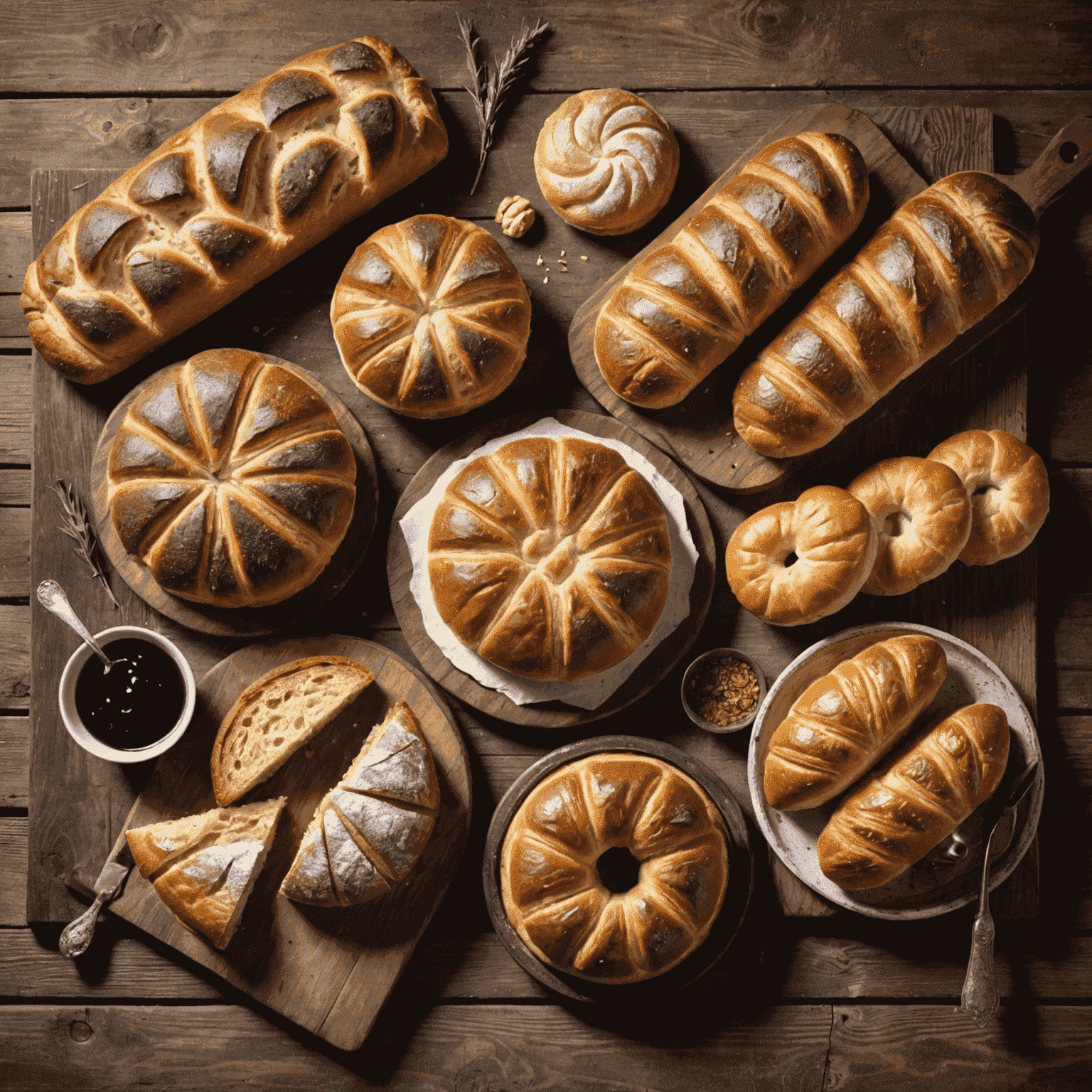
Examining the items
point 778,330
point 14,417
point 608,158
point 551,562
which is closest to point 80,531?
point 14,417

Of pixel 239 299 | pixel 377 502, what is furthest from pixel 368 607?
pixel 239 299

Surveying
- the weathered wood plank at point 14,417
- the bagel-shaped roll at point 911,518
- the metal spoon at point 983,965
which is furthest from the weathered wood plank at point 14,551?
the metal spoon at point 983,965

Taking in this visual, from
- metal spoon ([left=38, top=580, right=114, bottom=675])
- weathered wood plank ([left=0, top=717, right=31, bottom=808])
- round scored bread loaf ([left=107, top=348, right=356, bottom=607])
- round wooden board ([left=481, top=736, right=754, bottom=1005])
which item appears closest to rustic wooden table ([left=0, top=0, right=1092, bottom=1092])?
weathered wood plank ([left=0, top=717, right=31, bottom=808])

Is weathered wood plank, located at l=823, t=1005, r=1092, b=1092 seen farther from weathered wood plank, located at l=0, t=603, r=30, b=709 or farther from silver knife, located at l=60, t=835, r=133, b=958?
weathered wood plank, located at l=0, t=603, r=30, b=709

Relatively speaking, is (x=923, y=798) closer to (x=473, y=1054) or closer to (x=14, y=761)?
(x=473, y=1054)

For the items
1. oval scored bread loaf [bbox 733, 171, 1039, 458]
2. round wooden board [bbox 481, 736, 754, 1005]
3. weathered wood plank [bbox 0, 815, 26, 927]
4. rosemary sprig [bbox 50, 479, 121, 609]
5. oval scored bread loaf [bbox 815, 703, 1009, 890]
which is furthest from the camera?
weathered wood plank [bbox 0, 815, 26, 927]

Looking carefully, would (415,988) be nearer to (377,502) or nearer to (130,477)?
(377,502)
